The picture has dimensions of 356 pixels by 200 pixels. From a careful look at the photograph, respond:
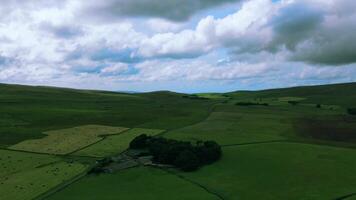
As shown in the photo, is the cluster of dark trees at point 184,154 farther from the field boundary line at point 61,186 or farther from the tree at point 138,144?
the field boundary line at point 61,186

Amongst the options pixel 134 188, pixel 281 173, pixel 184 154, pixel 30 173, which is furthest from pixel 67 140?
pixel 281 173

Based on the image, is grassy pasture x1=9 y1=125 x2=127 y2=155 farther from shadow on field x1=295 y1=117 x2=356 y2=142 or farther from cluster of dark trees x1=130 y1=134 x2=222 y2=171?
shadow on field x1=295 y1=117 x2=356 y2=142

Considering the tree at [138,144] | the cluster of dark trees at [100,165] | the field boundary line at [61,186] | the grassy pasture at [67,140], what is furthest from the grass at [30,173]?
the tree at [138,144]

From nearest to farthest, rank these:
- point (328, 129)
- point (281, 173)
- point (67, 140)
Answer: point (281, 173) < point (67, 140) < point (328, 129)

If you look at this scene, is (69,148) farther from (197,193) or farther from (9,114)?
(9,114)

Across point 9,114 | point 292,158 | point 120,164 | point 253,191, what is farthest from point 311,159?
point 9,114

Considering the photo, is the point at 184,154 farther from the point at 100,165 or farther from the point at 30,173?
the point at 30,173
